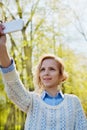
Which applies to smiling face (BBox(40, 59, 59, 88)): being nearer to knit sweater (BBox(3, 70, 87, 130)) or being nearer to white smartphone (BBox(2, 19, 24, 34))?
knit sweater (BBox(3, 70, 87, 130))

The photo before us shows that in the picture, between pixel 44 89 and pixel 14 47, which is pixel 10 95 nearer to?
pixel 44 89

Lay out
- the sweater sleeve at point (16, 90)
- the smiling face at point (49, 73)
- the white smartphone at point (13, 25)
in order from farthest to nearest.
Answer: the smiling face at point (49, 73)
the sweater sleeve at point (16, 90)
the white smartphone at point (13, 25)

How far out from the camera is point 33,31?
8.21 meters

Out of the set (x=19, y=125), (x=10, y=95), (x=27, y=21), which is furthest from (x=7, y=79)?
(x=19, y=125)

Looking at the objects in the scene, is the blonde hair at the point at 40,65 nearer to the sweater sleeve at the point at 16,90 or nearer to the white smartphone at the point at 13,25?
the sweater sleeve at the point at 16,90

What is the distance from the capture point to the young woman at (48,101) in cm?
144

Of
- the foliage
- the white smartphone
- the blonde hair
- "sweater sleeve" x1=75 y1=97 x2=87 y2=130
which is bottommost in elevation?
the foliage

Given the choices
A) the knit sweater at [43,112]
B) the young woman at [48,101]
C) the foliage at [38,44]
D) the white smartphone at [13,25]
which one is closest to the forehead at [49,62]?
the young woman at [48,101]

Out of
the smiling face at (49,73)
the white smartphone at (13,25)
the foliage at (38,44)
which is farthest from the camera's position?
the foliage at (38,44)

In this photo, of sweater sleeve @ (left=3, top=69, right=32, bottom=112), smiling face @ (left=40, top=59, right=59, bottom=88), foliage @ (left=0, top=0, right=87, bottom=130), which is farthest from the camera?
foliage @ (left=0, top=0, right=87, bottom=130)

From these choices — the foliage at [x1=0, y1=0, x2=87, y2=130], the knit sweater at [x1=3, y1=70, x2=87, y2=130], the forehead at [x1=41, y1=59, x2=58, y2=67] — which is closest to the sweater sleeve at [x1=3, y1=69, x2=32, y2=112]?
the knit sweater at [x1=3, y1=70, x2=87, y2=130]

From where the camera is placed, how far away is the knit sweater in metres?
1.44

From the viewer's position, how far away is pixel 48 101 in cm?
151

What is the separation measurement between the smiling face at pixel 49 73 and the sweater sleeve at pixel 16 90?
8 centimetres
